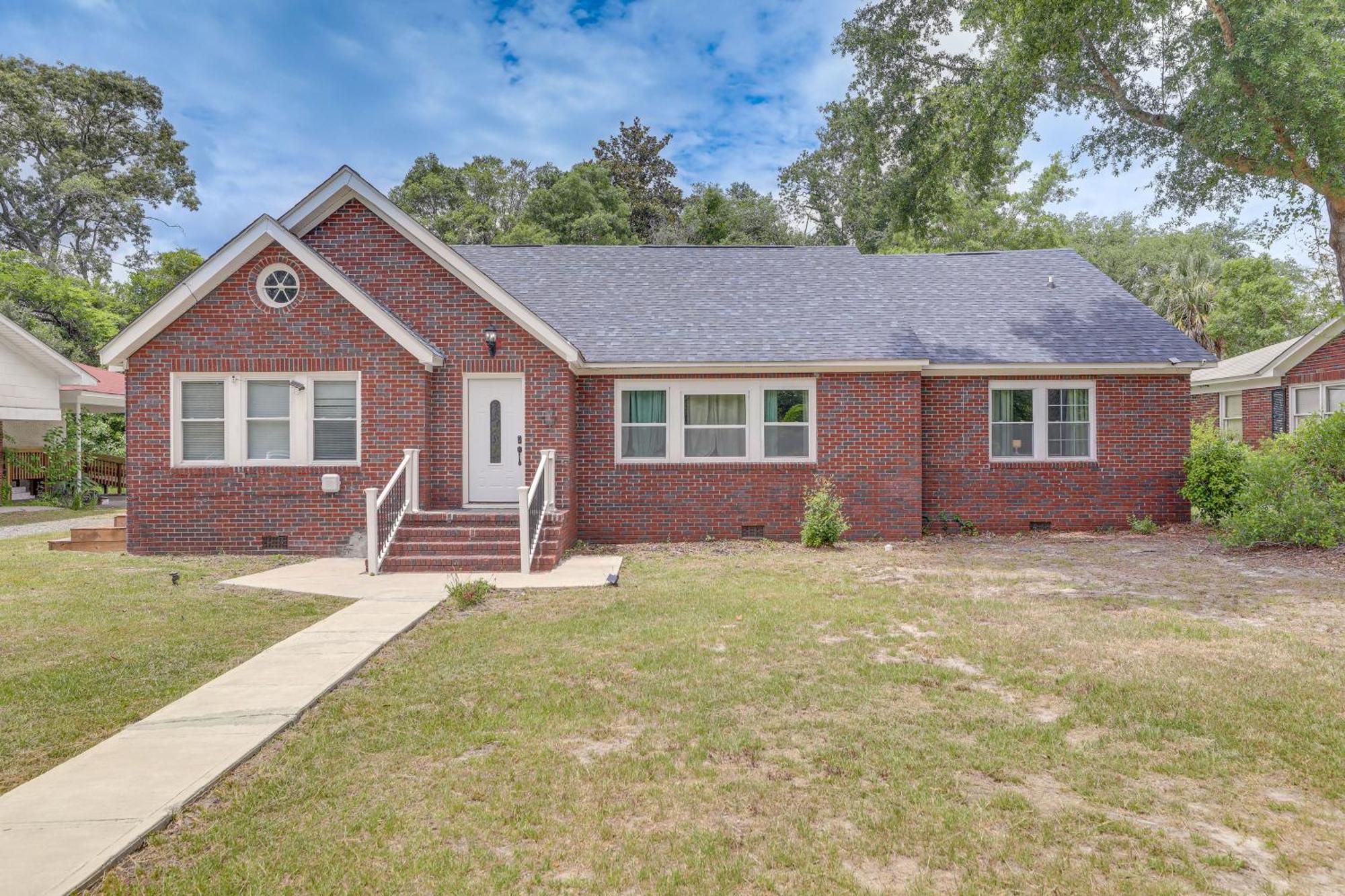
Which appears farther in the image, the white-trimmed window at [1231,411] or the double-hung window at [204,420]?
the white-trimmed window at [1231,411]

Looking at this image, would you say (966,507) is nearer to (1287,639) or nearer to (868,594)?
(868,594)

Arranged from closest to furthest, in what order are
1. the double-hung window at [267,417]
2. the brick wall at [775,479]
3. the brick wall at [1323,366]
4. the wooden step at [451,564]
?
the wooden step at [451,564], the double-hung window at [267,417], the brick wall at [775,479], the brick wall at [1323,366]

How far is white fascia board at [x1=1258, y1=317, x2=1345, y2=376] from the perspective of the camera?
1727 centimetres

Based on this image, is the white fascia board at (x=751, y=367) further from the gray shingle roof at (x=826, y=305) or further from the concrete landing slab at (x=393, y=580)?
the concrete landing slab at (x=393, y=580)

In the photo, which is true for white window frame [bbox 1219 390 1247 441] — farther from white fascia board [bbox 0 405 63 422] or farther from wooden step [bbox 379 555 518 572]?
white fascia board [bbox 0 405 63 422]

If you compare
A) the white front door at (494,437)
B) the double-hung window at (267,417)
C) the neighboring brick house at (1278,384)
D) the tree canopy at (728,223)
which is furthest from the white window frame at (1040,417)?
the tree canopy at (728,223)

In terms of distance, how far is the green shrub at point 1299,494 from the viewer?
33.3ft

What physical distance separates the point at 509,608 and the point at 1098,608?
6.07 m

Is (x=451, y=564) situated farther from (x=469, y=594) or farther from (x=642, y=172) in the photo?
(x=642, y=172)

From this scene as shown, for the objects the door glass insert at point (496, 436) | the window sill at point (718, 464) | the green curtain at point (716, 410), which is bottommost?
the window sill at point (718, 464)

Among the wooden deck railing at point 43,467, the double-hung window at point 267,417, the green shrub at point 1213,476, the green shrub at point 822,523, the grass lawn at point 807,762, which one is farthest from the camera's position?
the wooden deck railing at point 43,467

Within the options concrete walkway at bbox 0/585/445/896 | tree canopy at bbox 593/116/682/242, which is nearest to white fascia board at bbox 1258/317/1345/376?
concrete walkway at bbox 0/585/445/896

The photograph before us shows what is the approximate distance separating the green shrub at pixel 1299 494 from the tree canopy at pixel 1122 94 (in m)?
4.32

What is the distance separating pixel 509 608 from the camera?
759 centimetres
